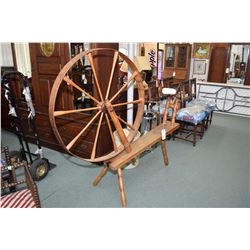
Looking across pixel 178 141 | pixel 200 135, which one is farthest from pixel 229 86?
pixel 178 141

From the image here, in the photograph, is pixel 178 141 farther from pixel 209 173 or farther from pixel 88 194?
pixel 88 194

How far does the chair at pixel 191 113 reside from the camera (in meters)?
3.60

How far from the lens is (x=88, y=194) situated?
240 cm

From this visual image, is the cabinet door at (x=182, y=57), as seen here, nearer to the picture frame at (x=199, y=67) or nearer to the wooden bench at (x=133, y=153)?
the picture frame at (x=199, y=67)

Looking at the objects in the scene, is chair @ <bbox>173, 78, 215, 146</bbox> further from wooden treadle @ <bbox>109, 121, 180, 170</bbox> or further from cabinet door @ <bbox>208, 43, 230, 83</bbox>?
cabinet door @ <bbox>208, 43, 230, 83</bbox>

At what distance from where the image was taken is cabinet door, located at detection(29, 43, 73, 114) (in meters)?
2.77

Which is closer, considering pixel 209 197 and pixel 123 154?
pixel 123 154

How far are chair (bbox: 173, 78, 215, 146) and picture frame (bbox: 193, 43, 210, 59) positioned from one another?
7.39ft

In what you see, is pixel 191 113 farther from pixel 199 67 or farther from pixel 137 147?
pixel 199 67

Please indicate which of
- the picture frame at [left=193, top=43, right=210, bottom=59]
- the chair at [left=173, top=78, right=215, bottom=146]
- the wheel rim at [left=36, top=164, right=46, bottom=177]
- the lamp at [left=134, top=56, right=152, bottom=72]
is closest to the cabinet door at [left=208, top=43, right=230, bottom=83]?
the picture frame at [left=193, top=43, right=210, bottom=59]

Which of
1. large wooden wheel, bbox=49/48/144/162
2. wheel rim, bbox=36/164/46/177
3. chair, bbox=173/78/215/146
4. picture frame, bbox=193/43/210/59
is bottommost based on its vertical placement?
wheel rim, bbox=36/164/46/177

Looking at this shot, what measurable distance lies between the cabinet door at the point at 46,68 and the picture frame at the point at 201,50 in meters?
4.88
